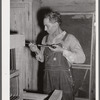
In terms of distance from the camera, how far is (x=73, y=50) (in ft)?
4.64

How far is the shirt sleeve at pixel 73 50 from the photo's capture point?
139 centimetres

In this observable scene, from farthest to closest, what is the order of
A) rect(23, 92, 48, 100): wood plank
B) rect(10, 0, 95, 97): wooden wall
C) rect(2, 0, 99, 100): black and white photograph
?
rect(10, 0, 95, 97): wooden wall → rect(2, 0, 99, 100): black and white photograph → rect(23, 92, 48, 100): wood plank

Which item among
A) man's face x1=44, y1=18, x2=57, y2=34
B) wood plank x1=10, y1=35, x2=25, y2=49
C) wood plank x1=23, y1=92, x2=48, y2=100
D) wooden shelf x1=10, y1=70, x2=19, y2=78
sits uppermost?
man's face x1=44, y1=18, x2=57, y2=34

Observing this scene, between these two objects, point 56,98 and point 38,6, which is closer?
point 56,98

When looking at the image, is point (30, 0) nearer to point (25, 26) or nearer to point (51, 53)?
point (25, 26)

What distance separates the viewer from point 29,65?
73.5 inches

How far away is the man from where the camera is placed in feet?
4.71

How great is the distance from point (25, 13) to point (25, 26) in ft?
0.38

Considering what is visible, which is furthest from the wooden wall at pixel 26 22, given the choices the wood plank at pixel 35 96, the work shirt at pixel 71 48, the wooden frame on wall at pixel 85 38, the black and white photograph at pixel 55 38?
the wood plank at pixel 35 96

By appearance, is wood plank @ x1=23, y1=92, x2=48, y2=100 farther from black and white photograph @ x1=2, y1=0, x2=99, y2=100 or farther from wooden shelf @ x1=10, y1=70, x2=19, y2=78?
black and white photograph @ x1=2, y1=0, x2=99, y2=100

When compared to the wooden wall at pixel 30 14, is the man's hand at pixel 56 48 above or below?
below

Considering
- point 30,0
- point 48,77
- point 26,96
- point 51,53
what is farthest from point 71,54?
point 30,0
